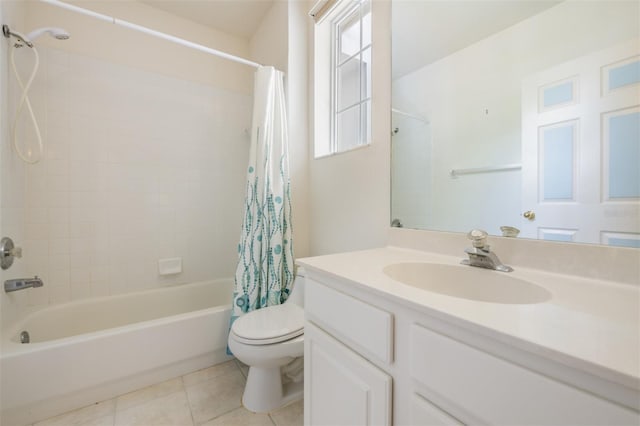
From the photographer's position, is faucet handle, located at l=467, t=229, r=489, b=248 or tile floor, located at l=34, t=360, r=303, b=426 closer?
faucet handle, located at l=467, t=229, r=489, b=248

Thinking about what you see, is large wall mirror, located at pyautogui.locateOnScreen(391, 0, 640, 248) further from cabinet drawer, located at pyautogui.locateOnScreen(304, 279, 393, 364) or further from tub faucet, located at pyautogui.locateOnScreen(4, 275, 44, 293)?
tub faucet, located at pyautogui.locateOnScreen(4, 275, 44, 293)

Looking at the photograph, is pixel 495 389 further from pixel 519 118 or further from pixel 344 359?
pixel 519 118

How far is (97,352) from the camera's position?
126cm

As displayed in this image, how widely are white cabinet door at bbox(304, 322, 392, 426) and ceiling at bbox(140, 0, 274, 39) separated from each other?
2.25 meters

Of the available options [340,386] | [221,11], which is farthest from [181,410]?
[221,11]

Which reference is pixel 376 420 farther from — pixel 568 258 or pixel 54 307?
pixel 54 307

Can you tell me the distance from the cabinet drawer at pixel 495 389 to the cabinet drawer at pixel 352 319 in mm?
75

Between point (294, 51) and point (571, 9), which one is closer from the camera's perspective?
point (571, 9)

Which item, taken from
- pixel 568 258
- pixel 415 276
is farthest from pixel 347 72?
pixel 568 258

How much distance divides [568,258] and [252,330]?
47.3 inches

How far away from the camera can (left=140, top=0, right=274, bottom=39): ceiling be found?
1.90 metres

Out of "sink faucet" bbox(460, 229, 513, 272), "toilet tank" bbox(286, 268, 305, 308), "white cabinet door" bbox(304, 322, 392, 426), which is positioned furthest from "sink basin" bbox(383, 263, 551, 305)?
"toilet tank" bbox(286, 268, 305, 308)

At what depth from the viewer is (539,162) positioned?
824 mm

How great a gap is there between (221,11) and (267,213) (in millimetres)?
1645
